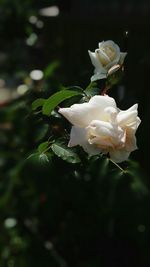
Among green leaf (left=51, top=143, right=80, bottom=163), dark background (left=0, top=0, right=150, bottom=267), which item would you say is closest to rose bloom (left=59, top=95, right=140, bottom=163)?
green leaf (left=51, top=143, right=80, bottom=163)

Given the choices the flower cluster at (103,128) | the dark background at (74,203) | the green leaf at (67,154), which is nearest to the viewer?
the flower cluster at (103,128)

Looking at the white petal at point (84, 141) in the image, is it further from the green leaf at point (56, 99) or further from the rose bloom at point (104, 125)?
the green leaf at point (56, 99)

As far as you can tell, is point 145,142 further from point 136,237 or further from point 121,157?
point 121,157

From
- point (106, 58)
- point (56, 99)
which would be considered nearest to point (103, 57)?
point (106, 58)

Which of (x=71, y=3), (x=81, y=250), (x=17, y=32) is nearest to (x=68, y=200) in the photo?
(x=81, y=250)

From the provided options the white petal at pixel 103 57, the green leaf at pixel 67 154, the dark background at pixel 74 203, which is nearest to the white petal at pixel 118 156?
the green leaf at pixel 67 154

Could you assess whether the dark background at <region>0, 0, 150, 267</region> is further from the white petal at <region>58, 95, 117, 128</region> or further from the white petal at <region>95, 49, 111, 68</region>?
the white petal at <region>58, 95, 117, 128</region>
